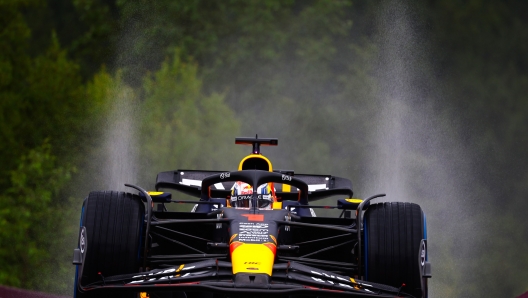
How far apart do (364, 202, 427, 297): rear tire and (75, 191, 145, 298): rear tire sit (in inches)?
80.4

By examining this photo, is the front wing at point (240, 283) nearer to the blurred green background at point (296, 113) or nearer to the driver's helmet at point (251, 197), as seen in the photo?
the driver's helmet at point (251, 197)

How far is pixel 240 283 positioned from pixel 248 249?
27.1 inches

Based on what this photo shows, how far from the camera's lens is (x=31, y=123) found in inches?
1132

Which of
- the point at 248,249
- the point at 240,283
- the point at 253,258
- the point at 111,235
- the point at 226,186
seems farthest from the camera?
the point at 226,186

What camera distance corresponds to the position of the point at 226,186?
40.1ft

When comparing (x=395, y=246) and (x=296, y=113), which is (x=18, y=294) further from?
(x=296, y=113)

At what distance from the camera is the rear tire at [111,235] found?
861 centimetres

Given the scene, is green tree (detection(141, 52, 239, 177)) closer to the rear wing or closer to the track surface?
the track surface

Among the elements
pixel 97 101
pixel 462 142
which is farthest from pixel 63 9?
pixel 462 142

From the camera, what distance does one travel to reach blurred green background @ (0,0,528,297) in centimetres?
2259

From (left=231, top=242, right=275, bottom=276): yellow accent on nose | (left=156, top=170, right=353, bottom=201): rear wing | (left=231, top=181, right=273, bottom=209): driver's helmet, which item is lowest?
(left=231, top=242, right=275, bottom=276): yellow accent on nose

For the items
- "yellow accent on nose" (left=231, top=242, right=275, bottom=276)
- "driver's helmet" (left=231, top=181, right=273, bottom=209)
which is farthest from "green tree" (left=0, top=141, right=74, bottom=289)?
"yellow accent on nose" (left=231, top=242, right=275, bottom=276)

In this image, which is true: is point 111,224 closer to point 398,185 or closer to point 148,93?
point 398,185

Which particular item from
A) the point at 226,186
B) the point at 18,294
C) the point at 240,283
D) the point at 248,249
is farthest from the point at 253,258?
the point at 18,294
